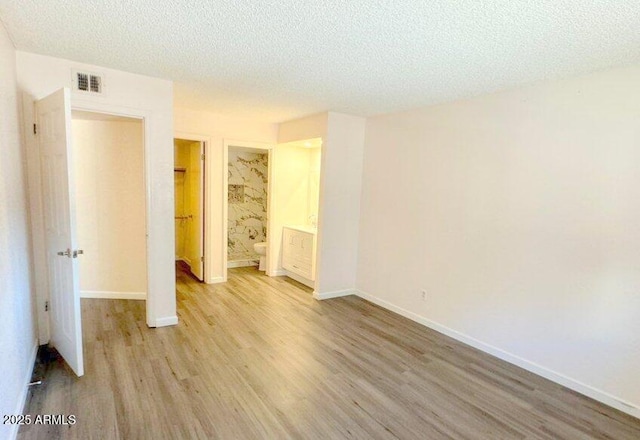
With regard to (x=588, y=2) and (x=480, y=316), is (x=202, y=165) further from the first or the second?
(x=588, y=2)

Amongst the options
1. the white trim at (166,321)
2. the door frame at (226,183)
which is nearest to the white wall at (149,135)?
the white trim at (166,321)

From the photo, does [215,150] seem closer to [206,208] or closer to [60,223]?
[206,208]

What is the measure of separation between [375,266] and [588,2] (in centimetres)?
331

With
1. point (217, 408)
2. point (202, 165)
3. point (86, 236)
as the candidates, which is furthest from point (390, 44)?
point (86, 236)

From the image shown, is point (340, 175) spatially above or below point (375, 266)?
above

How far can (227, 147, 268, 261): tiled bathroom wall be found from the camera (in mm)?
6062

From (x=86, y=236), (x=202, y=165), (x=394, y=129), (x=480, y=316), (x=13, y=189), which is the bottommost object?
(x=480, y=316)

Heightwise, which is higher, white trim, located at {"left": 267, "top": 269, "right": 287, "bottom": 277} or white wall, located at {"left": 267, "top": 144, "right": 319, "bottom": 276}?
white wall, located at {"left": 267, "top": 144, "right": 319, "bottom": 276}

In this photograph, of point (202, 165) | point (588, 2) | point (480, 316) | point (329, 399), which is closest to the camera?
point (588, 2)

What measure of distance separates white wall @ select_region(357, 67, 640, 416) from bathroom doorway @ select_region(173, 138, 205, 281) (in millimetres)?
2775

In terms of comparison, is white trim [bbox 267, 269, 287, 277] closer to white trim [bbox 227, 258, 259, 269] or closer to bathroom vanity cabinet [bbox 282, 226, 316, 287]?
bathroom vanity cabinet [bbox 282, 226, 316, 287]

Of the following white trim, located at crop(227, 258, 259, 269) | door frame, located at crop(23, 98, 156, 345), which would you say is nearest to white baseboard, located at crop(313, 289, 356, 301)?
white trim, located at crop(227, 258, 259, 269)

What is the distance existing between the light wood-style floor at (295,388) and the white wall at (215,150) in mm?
1352

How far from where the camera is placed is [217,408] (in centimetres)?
223
